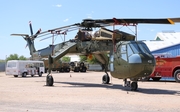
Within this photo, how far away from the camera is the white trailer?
31.8 metres

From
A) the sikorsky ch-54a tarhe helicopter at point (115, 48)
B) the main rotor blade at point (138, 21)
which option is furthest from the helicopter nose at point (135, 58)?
the main rotor blade at point (138, 21)

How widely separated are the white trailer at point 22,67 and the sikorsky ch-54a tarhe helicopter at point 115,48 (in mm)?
12694

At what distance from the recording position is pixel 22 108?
9281 millimetres

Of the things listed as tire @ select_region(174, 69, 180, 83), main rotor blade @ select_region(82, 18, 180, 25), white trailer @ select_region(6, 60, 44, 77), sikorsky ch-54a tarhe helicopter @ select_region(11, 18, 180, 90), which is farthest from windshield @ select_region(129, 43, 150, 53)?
white trailer @ select_region(6, 60, 44, 77)

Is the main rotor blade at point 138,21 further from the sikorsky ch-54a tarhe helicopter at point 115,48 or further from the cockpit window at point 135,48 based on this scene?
the cockpit window at point 135,48

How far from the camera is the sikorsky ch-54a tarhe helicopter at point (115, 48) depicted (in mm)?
13852

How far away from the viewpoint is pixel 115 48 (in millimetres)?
15344

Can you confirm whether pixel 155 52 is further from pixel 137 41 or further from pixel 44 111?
pixel 44 111

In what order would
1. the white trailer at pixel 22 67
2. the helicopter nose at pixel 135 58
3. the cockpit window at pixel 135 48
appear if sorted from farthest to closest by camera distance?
the white trailer at pixel 22 67, the cockpit window at pixel 135 48, the helicopter nose at pixel 135 58

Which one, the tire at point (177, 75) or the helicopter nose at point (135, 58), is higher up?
the helicopter nose at point (135, 58)

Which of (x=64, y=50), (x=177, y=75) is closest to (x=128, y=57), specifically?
(x=64, y=50)

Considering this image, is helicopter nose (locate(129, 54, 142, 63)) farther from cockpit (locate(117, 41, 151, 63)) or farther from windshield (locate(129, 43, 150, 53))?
windshield (locate(129, 43, 150, 53))

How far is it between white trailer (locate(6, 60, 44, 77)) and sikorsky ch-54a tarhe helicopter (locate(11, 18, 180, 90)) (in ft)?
41.6

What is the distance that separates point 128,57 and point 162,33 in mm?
44635
